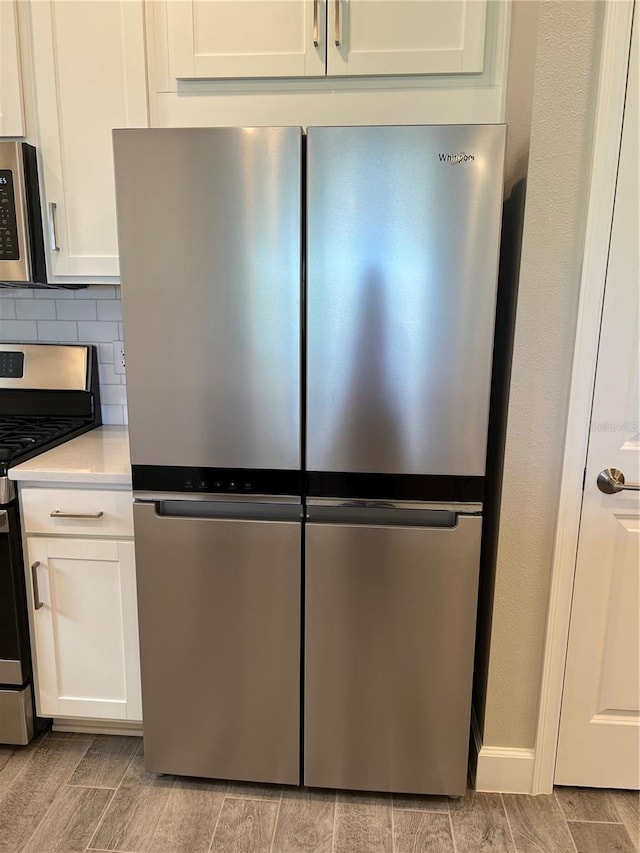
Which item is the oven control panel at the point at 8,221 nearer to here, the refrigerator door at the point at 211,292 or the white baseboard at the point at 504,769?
the refrigerator door at the point at 211,292

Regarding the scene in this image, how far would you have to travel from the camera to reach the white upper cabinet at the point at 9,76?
5.76ft

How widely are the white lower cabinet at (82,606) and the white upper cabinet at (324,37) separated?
1276 mm

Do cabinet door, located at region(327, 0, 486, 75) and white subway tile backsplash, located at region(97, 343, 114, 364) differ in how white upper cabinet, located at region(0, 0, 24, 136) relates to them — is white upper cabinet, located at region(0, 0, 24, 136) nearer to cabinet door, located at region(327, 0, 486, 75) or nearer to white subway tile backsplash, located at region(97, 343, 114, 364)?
white subway tile backsplash, located at region(97, 343, 114, 364)

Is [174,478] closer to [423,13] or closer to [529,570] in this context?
[529,570]

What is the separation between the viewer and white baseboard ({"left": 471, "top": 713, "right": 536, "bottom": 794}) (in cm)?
172

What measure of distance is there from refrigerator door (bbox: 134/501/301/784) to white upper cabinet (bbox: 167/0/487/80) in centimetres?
123

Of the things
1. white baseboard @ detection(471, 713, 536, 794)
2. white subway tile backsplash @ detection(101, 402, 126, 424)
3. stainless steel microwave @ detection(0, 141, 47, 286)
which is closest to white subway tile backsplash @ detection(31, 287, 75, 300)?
stainless steel microwave @ detection(0, 141, 47, 286)

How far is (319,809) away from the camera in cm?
167

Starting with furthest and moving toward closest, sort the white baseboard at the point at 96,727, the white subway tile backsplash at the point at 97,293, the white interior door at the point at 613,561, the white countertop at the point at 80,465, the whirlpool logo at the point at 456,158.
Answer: the white subway tile backsplash at the point at 97,293 < the white baseboard at the point at 96,727 < the white countertop at the point at 80,465 < the white interior door at the point at 613,561 < the whirlpool logo at the point at 456,158

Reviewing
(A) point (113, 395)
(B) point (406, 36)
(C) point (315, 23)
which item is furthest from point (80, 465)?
(B) point (406, 36)

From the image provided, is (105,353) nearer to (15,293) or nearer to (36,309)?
(36,309)

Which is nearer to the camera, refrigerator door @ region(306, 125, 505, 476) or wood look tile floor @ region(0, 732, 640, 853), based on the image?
refrigerator door @ region(306, 125, 505, 476)

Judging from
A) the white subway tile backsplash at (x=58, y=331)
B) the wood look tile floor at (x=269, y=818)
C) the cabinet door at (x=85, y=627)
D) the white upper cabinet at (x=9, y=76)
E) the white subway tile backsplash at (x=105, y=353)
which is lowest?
the wood look tile floor at (x=269, y=818)

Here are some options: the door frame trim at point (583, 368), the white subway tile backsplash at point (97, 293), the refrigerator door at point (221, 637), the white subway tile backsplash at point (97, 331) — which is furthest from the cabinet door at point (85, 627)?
the door frame trim at point (583, 368)
